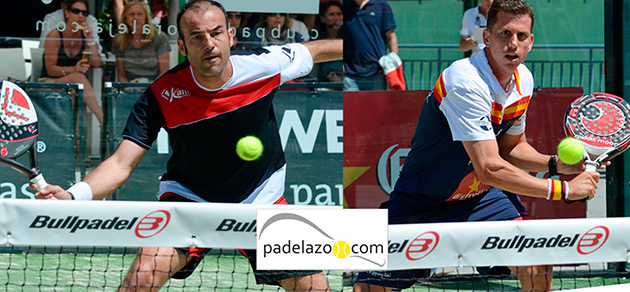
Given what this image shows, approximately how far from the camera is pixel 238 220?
3504 mm

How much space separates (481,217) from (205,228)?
49.0 inches

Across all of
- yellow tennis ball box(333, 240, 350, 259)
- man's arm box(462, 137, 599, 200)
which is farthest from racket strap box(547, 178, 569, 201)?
yellow tennis ball box(333, 240, 350, 259)

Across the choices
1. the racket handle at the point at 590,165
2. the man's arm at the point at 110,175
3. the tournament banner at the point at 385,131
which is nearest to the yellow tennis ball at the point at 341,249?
the man's arm at the point at 110,175

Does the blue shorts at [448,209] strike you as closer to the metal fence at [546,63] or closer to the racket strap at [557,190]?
the racket strap at [557,190]

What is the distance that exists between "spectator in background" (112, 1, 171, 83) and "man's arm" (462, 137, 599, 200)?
3025 millimetres

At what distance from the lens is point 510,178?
347cm

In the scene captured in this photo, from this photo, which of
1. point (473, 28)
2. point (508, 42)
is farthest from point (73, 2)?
point (508, 42)

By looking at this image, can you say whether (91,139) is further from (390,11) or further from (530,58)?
(530,58)

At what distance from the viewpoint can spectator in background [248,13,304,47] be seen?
584 cm

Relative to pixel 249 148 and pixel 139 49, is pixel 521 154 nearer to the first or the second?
pixel 249 148

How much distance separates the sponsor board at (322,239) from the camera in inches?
131

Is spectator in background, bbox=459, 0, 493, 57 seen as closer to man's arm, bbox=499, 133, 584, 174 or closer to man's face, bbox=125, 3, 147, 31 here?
man's arm, bbox=499, 133, 584, 174

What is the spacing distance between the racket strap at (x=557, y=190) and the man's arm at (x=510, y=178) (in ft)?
0.04

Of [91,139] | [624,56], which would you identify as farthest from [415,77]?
[91,139]
